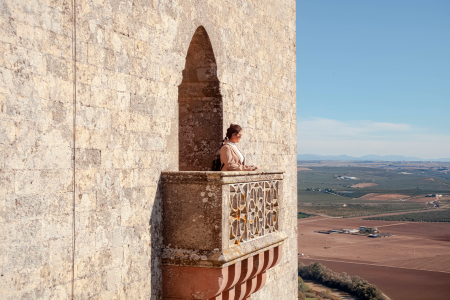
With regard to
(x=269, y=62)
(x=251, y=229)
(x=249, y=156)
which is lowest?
(x=251, y=229)

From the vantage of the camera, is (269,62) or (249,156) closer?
(249,156)

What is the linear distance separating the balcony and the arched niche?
3.51 feet

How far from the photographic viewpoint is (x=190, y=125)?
21.1 feet

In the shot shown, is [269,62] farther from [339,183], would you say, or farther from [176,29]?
[339,183]

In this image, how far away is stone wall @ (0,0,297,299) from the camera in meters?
3.60

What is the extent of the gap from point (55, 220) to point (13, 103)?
3.07 ft

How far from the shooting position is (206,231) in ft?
16.3

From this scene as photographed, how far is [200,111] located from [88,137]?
233cm

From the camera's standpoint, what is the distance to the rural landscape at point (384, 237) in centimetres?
5441

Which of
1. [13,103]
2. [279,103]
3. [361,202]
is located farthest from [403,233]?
[13,103]

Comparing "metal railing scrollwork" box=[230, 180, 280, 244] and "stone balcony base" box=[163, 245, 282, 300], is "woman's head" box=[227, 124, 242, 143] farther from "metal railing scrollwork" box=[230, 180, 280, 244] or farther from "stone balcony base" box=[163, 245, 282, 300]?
"stone balcony base" box=[163, 245, 282, 300]

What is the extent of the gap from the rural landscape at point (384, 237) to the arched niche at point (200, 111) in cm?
4486

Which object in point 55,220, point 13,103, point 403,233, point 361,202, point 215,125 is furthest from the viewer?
point 361,202

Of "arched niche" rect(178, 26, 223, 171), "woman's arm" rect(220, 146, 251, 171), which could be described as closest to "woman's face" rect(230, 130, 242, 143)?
"woman's arm" rect(220, 146, 251, 171)
